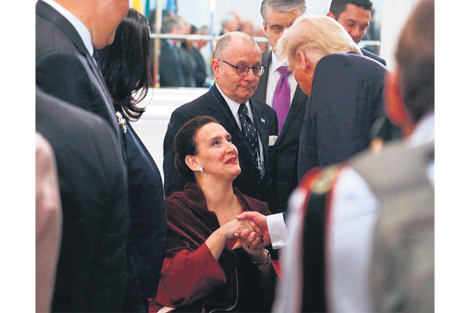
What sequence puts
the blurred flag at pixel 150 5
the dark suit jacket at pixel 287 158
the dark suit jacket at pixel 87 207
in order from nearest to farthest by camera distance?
1. the dark suit jacket at pixel 87 207
2. the dark suit jacket at pixel 287 158
3. the blurred flag at pixel 150 5

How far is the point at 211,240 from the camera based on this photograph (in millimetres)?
1968

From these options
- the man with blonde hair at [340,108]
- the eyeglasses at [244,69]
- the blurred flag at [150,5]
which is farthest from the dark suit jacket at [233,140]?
the blurred flag at [150,5]

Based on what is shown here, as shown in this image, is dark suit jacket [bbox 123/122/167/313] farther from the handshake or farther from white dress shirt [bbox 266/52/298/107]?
white dress shirt [bbox 266/52/298/107]

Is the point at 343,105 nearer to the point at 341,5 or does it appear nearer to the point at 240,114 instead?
the point at 240,114

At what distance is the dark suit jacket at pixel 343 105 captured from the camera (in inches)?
47.3

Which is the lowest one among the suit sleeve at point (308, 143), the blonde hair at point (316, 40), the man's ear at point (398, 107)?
the suit sleeve at point (308, 143)

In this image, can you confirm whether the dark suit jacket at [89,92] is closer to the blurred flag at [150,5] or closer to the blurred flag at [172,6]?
the blurred flag at [150,5]

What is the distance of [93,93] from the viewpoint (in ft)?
3.54

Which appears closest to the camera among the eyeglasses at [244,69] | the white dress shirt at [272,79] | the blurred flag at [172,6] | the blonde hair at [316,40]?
the blonde hair at [316,40]

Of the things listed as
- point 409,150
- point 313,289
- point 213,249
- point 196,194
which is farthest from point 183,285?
point 409,150

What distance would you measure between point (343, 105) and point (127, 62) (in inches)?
26.4

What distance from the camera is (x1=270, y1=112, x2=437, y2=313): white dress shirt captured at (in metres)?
0.58
